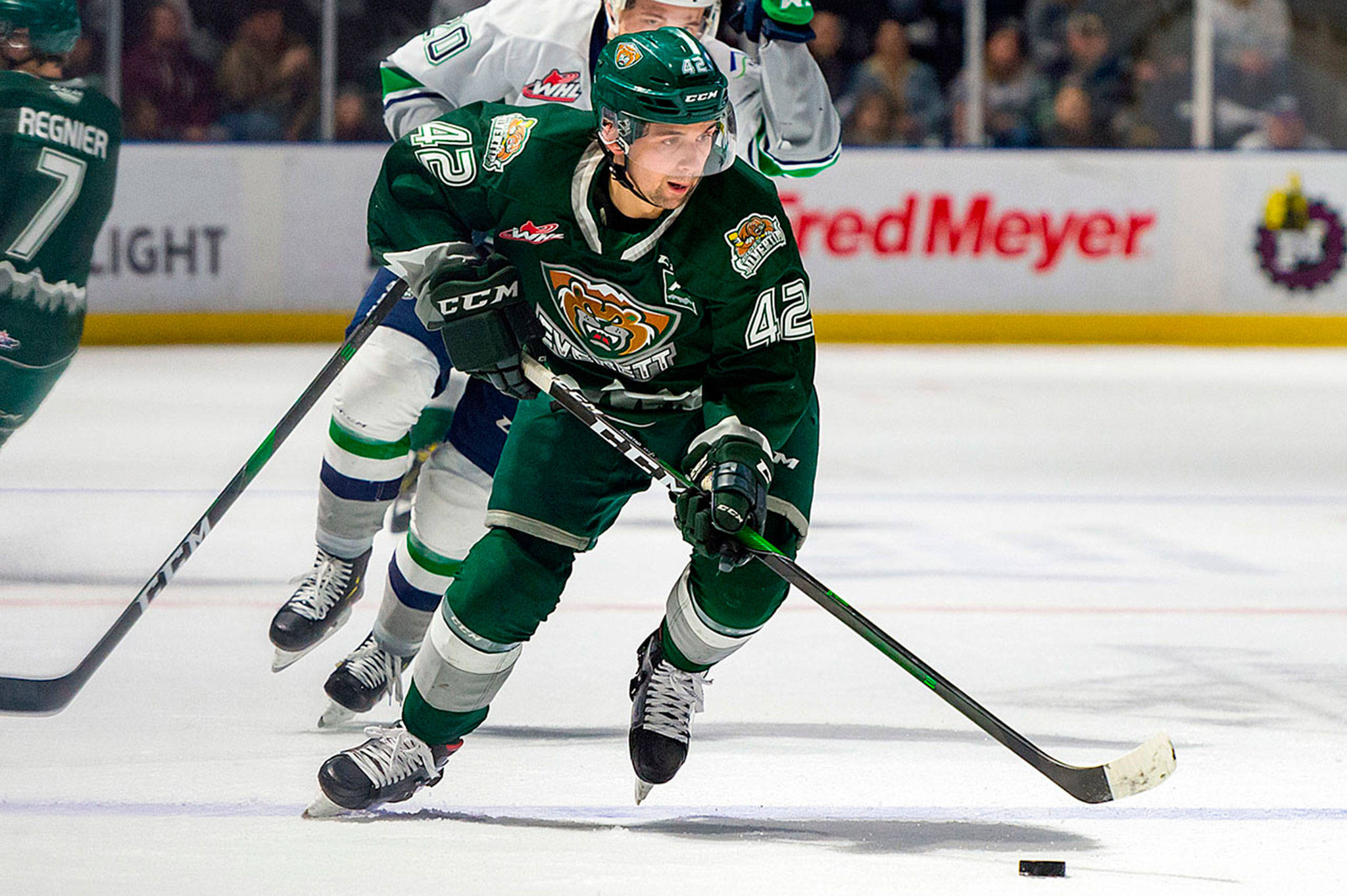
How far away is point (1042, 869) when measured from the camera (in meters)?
2.56

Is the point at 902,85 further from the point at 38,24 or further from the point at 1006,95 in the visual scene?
the point at 38,24

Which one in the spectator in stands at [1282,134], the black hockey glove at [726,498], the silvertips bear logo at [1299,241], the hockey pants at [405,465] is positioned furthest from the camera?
the spectator in stands at [1282,134]

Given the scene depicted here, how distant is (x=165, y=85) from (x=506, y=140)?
794cm

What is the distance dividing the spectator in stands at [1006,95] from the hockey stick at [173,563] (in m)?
7.75

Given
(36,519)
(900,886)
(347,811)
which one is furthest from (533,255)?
(36,519)

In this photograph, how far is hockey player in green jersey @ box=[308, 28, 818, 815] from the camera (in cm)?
274

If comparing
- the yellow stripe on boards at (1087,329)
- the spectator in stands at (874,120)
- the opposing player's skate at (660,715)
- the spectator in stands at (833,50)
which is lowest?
the yellow stripe on boards at (1087,329)

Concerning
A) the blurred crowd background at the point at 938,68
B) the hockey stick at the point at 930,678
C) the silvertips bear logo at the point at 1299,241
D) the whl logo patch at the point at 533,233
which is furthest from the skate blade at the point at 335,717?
the silvertips bear logo at the point at 1299,241

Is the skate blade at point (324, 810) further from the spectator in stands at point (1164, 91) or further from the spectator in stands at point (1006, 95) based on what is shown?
the spectator in stands at point (1164, 91)

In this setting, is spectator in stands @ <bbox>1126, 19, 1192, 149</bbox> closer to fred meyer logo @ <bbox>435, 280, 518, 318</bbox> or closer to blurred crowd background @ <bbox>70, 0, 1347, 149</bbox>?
blurred crowd background @ <bbox>70, 0, 1347, 149</bbox>

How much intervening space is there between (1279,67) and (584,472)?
8.98 m

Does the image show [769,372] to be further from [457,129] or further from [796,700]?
[796,700]

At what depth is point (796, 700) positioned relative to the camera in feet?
11.8

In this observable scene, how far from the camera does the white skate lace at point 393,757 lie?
108 inches
